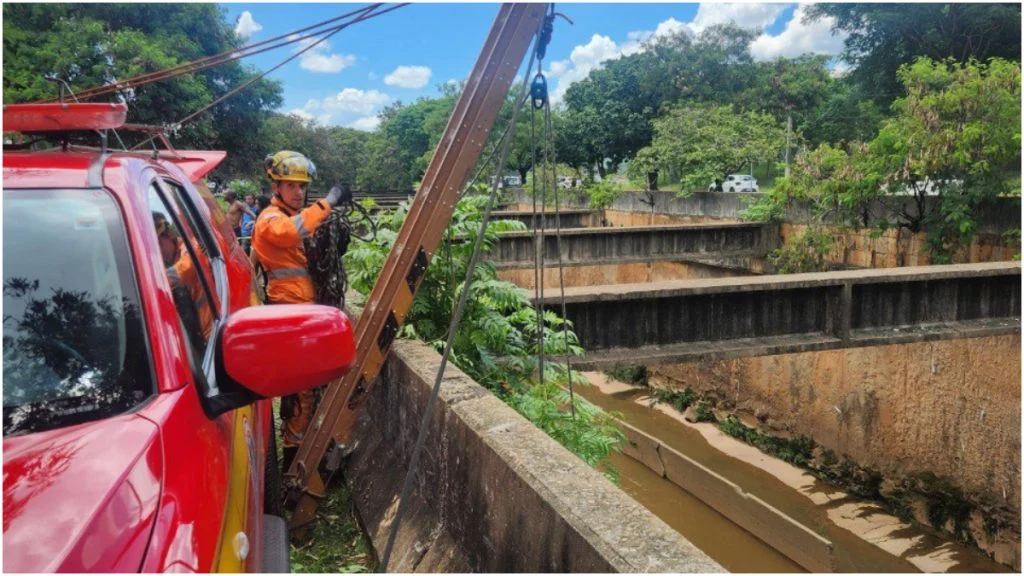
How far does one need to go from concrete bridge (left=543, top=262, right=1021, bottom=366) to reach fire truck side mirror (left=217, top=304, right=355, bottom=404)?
5330mm

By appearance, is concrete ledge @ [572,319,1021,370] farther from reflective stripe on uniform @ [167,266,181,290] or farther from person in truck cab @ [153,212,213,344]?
reflective stripe on uniform @ [167,266,181,290]

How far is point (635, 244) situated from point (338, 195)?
38.7 ft

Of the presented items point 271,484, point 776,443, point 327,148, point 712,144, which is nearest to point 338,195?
point 271,484

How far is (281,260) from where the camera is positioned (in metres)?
4.43

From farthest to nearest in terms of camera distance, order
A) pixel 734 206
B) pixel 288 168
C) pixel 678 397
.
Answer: pixel 734 206 < pixel 678 397 < pixel 288 168

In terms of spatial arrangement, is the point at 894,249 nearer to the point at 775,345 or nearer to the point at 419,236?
the point at 775,345

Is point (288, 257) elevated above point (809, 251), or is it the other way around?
point (288, 257)

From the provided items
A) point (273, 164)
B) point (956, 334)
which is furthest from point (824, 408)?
point (273, 164)

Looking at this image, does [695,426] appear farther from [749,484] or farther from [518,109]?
[518,109]

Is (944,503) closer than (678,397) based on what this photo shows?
Yes

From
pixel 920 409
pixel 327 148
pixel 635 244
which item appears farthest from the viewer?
pixel 327 148

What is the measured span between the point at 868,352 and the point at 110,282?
41.6 feet

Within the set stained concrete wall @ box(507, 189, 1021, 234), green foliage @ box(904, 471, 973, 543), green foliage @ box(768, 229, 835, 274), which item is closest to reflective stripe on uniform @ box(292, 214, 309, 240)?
stained concrete wall @ box(507, 189, 1021, 234)

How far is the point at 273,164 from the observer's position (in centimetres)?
439
